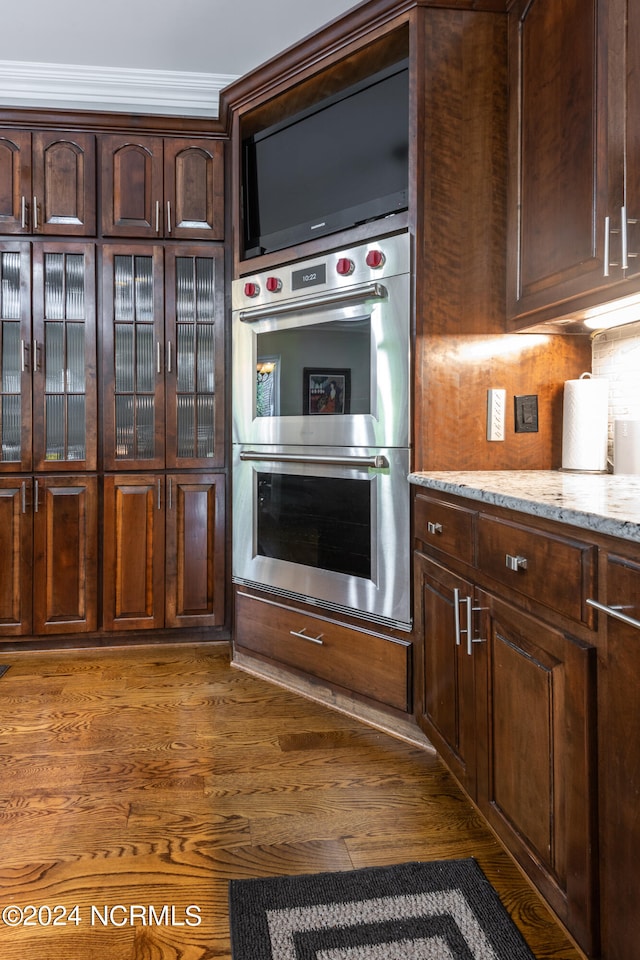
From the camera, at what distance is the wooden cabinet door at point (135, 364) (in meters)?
3.07

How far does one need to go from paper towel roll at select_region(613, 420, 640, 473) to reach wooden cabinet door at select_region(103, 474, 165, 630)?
2.02 metres

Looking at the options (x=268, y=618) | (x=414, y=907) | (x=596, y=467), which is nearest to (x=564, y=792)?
(x=414, y=907)

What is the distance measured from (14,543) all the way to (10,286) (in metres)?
1.20

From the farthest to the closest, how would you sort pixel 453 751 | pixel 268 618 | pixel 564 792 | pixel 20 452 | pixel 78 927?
pixel 20 452
pixel 268 618
pixel 453 751
pixel 78 927
pixel 564 792

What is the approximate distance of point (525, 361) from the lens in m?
2.16

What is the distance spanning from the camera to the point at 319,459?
2.39m

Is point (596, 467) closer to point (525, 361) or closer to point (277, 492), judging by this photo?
point (525, 361)

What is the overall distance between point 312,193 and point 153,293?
1009mm

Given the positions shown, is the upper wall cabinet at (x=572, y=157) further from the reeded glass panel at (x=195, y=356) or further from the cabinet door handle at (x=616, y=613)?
the reeded glass panel at (x=195, y=356)

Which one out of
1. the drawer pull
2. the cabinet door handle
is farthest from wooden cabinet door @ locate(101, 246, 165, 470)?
the cabinet door handle

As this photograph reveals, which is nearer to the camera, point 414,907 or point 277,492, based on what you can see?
point 414,907

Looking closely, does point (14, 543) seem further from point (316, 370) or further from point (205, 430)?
point (316, 370)

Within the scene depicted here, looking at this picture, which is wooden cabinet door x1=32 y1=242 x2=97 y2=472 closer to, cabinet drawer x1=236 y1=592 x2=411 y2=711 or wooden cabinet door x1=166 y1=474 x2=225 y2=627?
wooden cabinet door x1=166 y1=474 x2=225 y2=627

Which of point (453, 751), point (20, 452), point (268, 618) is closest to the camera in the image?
point (453, 751)
